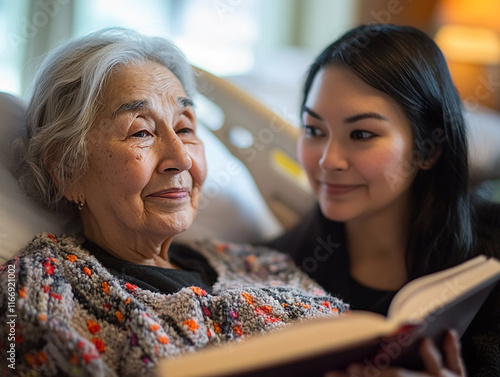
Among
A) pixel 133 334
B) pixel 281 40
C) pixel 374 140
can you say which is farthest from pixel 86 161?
pixel 281 40

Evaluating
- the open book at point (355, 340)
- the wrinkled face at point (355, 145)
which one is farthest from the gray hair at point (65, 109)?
the open book at point (355, 340)

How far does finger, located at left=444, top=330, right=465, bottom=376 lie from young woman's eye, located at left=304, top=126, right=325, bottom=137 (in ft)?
2.21

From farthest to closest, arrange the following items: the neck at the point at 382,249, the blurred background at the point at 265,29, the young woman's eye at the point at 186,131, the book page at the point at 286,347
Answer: the blurred background at the point at 265,29, the neck at the point at 382,249, the young woman's eye at the point at 186,131, the book page at the point at 286,347

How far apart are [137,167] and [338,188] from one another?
1.83 feet

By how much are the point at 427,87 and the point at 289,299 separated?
0.63 meters

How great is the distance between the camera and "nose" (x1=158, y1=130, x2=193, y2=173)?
1.15 metres

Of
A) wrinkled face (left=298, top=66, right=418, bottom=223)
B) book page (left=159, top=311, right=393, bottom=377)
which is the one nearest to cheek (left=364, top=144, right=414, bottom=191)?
wrinkled face (left=298, top=66, right=418, bottom=223)

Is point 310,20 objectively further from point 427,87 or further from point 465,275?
point 465,275

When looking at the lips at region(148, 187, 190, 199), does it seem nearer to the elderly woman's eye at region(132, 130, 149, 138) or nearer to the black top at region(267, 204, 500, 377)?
the elderly woman's eye at region(132, 130, 149, 138)

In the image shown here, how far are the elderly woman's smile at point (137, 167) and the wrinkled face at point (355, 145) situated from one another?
38 centimetres

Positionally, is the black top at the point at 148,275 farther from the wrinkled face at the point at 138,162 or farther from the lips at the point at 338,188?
the lips at the point at 338,188

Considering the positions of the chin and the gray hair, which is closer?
the gray hair

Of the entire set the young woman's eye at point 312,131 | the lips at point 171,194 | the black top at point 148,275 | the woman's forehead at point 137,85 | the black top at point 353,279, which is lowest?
the black top at point 353,279

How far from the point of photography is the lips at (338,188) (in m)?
1.39
